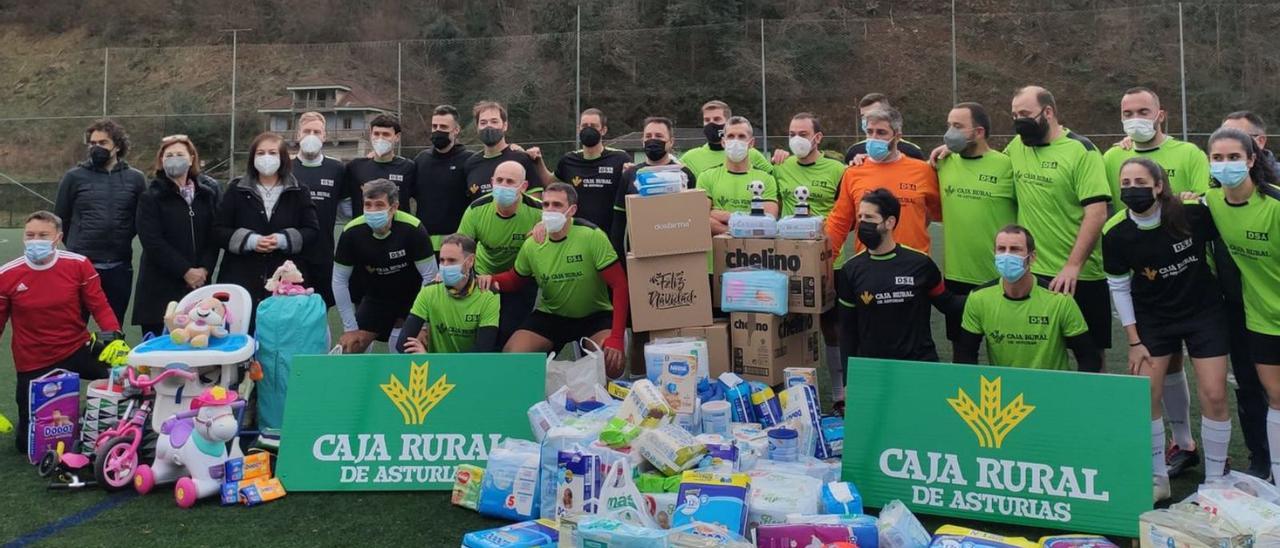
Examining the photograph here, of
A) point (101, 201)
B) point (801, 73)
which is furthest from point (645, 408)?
point (801, 73)

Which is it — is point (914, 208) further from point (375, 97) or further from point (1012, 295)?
point (375, 97)

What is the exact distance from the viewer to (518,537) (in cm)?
385

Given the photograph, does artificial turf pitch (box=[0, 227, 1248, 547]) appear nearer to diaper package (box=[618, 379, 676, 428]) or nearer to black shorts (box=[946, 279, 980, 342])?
diaper package (box=[618, 379, 676, 428])

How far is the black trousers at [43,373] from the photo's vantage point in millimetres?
5754

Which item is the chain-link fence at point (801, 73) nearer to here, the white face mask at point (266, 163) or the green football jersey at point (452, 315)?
the white face mask at point (266, 163)

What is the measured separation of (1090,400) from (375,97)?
26.4 metres

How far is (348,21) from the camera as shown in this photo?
49125 millimetres

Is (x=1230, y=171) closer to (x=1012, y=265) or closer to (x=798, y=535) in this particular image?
(x=1012, y=265)

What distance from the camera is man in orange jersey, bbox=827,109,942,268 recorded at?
6016mm

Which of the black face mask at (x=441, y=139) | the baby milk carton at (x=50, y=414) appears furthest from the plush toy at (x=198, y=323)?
the black face mask at (x=441, y=139)

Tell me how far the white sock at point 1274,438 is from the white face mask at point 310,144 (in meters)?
6.03

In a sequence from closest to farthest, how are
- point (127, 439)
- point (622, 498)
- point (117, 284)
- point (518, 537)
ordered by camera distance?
1. point (518, 537)
2. point (622, 498)
3. point (127, 439)
4. point (117, 284)

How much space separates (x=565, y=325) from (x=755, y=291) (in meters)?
1.30

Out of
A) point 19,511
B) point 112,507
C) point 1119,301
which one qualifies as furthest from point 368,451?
point 1119,301
